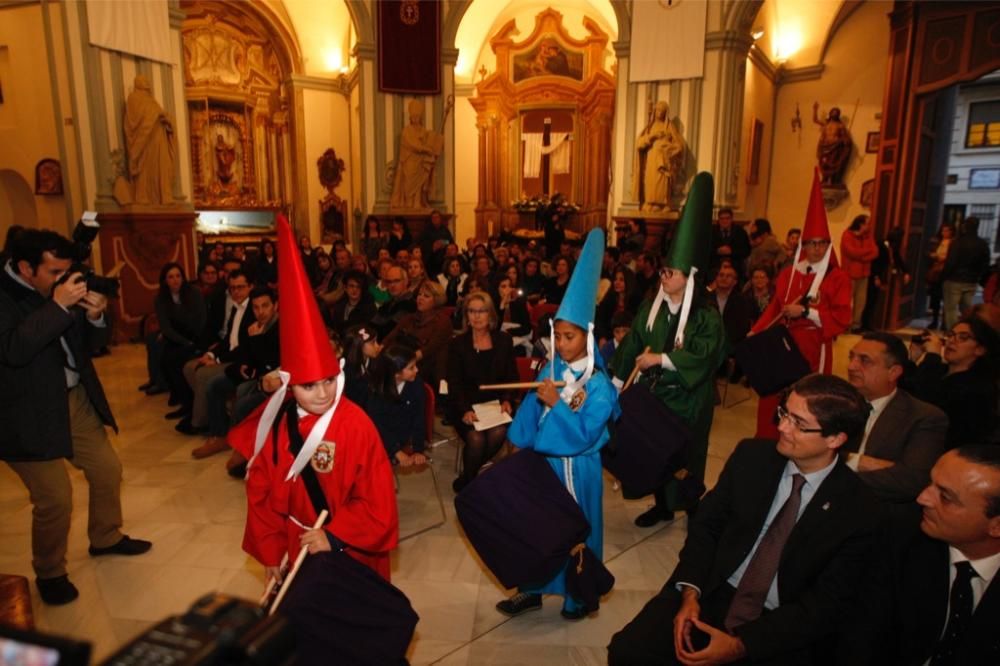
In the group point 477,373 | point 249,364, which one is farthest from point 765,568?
point 249,364

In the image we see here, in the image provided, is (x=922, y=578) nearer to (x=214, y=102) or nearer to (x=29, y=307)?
(x=29, y=307)

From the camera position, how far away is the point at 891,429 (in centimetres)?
274

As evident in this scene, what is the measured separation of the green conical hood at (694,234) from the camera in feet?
11.9

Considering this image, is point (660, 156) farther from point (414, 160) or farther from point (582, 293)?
point (582, 293)

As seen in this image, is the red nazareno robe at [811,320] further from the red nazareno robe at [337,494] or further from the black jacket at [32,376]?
the black jacket at [32,376]

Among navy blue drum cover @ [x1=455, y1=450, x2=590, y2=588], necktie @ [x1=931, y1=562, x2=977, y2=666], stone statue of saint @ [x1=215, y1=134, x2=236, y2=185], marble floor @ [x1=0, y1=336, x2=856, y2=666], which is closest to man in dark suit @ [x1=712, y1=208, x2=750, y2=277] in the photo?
marble floor @ [x1=0, y1=336, x2=856, y2=666]

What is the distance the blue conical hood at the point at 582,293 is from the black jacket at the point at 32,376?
7.02 feet

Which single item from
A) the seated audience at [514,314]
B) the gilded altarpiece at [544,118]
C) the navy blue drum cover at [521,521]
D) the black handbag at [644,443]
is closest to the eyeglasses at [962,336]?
the black handbag at [644,443]

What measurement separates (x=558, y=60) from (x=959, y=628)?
15.7 metres

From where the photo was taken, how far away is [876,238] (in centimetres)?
992

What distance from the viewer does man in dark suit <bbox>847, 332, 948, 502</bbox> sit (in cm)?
254

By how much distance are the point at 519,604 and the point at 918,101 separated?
970cm

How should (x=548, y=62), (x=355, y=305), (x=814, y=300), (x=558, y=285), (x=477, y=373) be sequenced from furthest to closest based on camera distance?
(x=548, y=62) → (x=558, y=285) → (x=355, y=305) → (x=814, y=300) → (x=477, y=373)

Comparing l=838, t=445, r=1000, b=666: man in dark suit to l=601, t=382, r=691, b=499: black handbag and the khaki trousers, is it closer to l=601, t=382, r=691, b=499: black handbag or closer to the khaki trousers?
l=601, t=382, r=691, b=499: black handbag
